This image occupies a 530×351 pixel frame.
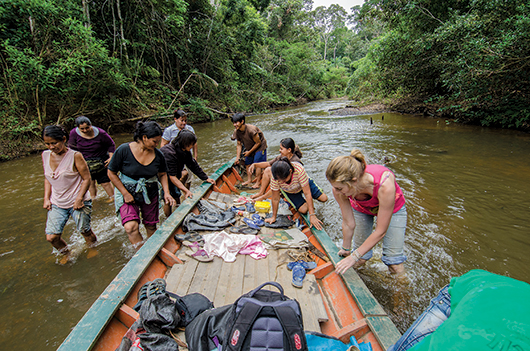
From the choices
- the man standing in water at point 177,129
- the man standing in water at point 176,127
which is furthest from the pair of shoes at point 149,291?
the man standing in water at point 176,127

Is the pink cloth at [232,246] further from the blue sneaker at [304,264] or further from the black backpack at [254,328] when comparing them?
the black backpack at [254,328]

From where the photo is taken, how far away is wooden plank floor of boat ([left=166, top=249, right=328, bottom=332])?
6.79 ft

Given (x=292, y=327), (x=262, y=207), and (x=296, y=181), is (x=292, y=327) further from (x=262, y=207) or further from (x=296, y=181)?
(x=262, y=207)

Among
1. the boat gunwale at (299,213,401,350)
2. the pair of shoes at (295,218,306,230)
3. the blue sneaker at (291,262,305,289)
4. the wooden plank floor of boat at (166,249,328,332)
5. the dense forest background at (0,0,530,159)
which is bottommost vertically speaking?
the pair of shoes at (295,218,306,230)

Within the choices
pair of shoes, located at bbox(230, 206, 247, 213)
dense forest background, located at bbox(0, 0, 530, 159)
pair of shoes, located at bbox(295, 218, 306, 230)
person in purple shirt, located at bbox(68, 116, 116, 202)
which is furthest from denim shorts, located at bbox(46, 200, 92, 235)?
dense forest background, located at bbox(0, 0, 530, 159)

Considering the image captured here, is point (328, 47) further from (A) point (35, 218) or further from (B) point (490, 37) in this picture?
(A) point (35, 218)

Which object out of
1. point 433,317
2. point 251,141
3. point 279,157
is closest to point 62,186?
point 279,157

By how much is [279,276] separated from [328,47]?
5956 cm

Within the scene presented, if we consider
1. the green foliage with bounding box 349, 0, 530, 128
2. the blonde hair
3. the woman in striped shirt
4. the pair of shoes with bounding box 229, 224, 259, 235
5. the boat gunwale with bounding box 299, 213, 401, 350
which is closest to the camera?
the boat gunwale with bounding box 299, 213, 401, 350

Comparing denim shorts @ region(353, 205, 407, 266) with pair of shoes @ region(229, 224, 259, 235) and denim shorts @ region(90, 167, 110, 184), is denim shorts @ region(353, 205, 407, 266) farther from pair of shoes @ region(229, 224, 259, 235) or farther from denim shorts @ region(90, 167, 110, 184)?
denim shorts @ region(90, 167, 110, 184)

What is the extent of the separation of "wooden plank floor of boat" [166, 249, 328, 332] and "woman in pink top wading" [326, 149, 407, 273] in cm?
39

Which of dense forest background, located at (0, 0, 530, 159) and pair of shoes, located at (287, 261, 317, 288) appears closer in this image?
pair of shoes, located at (287, 261, 317, 288)

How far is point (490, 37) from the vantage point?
736 centimetres

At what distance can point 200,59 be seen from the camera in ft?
53.0
